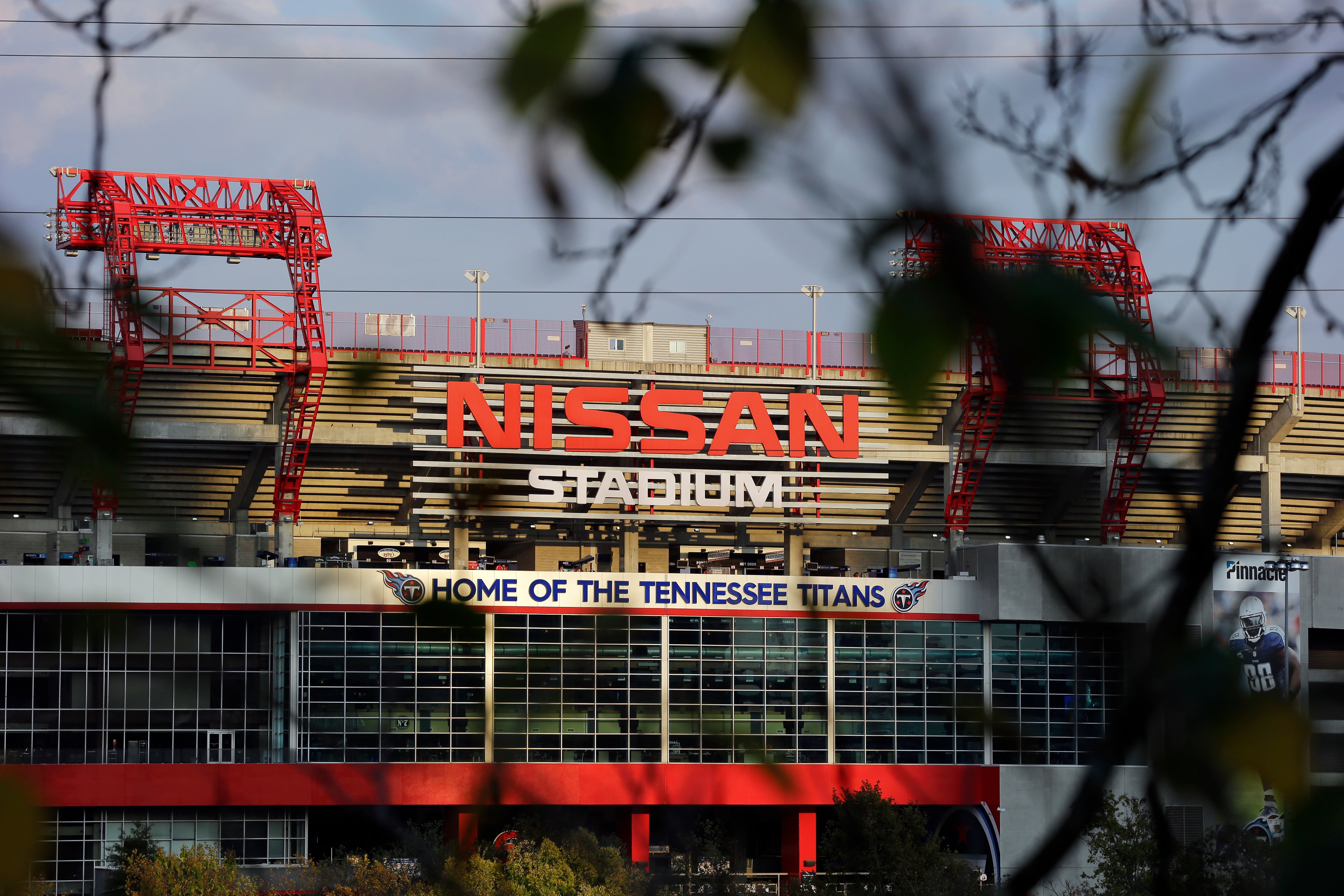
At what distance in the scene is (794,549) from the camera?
37688mm

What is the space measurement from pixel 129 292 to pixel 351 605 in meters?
31.0

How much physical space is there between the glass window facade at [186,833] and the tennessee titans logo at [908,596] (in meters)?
16.5

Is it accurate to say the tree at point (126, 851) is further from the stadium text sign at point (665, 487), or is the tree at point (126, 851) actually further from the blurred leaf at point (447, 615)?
the blurred leaf at point (447, 615)

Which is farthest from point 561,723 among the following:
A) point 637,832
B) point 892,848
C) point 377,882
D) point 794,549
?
point 794,549

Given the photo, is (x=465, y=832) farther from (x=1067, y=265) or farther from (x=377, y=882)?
(x=377, y=882)

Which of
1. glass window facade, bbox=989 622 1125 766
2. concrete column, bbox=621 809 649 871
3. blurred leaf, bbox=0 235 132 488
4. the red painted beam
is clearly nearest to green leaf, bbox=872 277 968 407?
blurred leaf, bbox=0 235 132 488

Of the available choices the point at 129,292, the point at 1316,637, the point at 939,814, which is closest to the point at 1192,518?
the point at 129,292

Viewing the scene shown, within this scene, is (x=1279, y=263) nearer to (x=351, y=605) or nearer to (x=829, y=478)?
(x=351, y=605)

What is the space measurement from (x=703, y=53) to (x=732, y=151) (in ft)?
0.39

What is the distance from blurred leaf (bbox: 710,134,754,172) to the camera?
106 cm

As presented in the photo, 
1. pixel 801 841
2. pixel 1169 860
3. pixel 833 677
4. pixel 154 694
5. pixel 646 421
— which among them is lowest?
pixel 801 841

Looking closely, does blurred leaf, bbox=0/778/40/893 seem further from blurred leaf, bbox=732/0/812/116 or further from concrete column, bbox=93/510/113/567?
concrete column, bbox=93/510/113/567

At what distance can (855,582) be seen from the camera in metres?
34.5

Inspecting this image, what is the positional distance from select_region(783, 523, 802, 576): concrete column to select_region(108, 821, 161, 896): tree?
17.7 m
